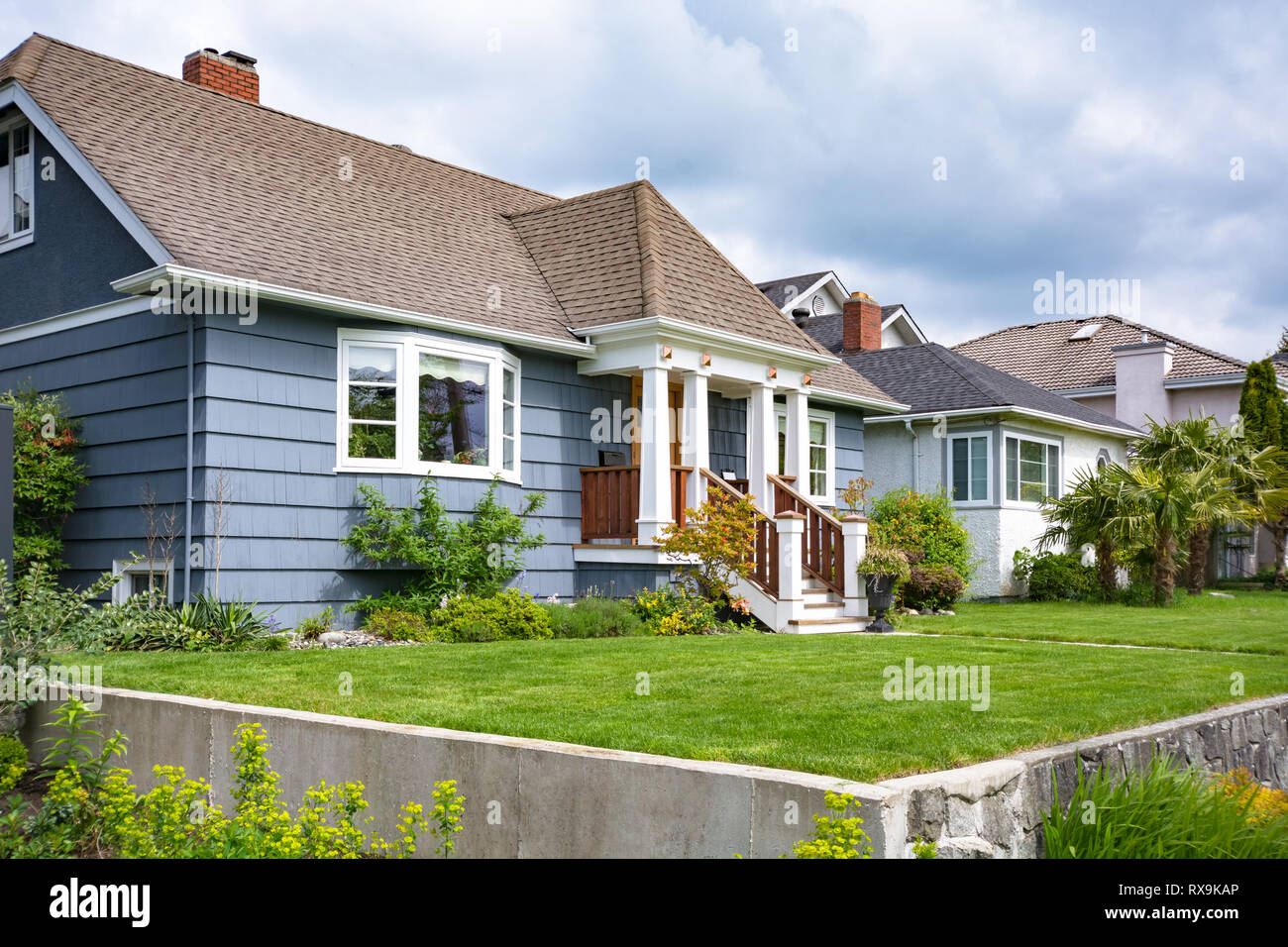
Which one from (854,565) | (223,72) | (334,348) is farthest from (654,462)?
(223,72)

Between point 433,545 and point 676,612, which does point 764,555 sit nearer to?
point 676,612

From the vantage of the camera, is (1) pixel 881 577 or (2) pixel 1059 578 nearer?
(1) pixel 881 577

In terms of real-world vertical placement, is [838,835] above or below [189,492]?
below

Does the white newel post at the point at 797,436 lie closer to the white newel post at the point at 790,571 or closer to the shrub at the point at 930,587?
the shrub at the point at 930,587

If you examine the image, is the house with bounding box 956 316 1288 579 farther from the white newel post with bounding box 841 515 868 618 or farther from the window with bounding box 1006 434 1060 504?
the white newel post with bounding box 841 515 868 618

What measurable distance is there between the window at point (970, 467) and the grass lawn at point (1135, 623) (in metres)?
2.56

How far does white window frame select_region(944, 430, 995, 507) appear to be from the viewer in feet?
67.9

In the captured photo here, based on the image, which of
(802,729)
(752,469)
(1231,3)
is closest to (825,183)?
(752,469)

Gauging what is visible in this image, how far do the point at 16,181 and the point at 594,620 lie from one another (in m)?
8.47

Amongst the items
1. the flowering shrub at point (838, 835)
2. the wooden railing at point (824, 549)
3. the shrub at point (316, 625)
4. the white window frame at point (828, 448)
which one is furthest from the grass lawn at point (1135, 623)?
the flowering shrub at point (838, 835)

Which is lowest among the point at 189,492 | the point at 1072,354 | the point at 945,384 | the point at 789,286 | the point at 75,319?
the point at 189,492

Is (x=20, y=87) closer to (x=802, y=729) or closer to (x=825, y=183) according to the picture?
A: (x=825, y=183)

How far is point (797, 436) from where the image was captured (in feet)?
51.2
